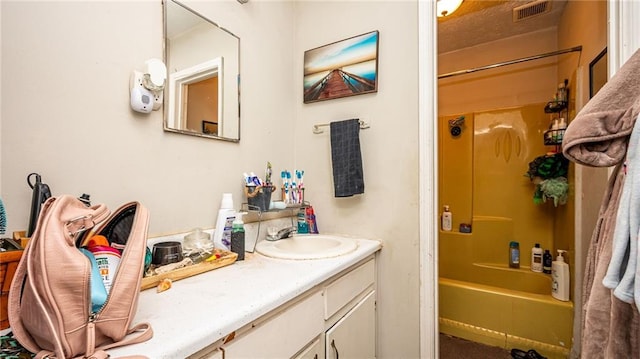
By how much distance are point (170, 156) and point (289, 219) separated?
70 centimetres

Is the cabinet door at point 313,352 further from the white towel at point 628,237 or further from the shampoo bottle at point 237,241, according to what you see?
the white towel at point 628,237

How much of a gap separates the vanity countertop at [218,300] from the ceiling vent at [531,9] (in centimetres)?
226

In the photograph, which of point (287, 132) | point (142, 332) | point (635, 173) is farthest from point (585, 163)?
point (287, 132)

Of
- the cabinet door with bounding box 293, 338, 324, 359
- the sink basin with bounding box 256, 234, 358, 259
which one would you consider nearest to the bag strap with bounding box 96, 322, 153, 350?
the cabinet door with bounding box 293, 338, 324, 359

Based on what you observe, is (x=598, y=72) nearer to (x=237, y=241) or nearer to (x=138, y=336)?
(x=237, y=241)

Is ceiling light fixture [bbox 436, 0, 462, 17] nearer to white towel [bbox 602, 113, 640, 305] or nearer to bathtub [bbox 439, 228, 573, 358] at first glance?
white towel [bbox 602, 113, 640, 305]

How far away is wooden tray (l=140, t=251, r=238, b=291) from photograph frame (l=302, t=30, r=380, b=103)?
0.93 metres

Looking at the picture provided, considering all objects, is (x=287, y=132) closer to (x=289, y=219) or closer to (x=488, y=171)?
(x=289, y=219)

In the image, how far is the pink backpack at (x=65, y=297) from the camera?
0.40 m

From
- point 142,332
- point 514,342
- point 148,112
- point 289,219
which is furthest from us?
point 514,342

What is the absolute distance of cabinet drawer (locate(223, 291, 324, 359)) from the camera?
0.63 meters

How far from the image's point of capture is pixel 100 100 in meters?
0.80

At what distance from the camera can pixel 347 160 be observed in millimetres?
1320

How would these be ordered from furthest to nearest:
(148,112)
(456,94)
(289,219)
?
(456,94)
(289,219)
(148,112)
